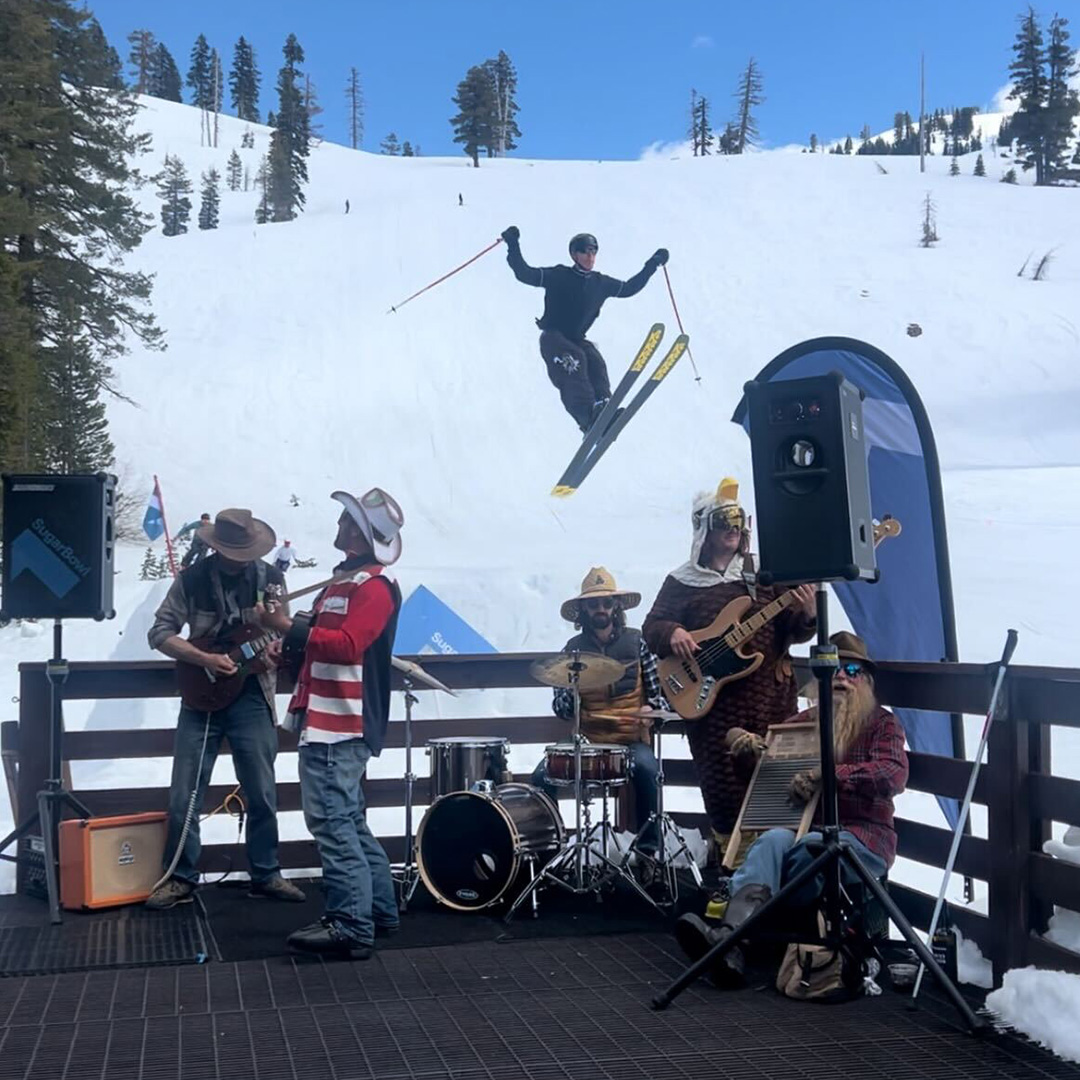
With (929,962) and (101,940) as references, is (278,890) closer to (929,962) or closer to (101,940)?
(101,940)

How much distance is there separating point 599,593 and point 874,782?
2.12 meters

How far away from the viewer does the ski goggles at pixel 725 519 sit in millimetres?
5742

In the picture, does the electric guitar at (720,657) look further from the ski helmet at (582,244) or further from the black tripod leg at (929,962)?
the ski helmet at (582,244)

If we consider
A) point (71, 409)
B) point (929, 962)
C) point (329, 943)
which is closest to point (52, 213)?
point (71, 409)

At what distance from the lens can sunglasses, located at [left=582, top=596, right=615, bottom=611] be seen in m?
6.44

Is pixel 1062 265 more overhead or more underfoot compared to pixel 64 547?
more overhead

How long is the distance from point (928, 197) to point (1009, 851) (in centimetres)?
3984

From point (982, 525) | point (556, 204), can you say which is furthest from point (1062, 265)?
point (982, 525)

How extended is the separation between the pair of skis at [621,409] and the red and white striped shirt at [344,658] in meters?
9.37

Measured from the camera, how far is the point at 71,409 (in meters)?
24.4

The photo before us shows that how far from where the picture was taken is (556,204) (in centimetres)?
3509

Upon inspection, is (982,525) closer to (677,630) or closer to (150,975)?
(677,630)

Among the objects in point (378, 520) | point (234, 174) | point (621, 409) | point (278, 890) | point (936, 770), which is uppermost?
point (234, 174)

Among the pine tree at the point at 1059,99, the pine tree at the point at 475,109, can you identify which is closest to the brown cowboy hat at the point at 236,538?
the pine tree at the point at 475,109
